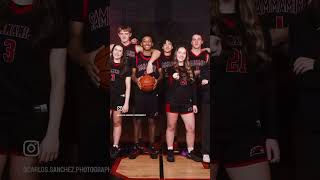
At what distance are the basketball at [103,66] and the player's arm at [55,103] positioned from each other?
247 mm

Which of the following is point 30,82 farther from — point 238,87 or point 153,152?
point 238,87

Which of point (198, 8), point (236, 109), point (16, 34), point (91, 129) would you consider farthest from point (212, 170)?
point (16, 34)

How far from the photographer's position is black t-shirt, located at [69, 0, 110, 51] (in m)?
2.78

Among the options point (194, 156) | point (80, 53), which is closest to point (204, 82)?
point (194, 156)

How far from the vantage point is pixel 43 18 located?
2.80 metres

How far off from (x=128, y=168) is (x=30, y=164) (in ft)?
2.34

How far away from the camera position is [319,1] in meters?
2.82

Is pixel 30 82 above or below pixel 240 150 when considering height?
above

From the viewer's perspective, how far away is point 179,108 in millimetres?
2820

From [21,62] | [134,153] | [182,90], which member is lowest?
[134,153]

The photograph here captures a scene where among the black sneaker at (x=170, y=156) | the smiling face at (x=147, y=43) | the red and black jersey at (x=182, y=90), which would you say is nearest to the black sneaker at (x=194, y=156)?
the black sneaker at (x=170, y=156)

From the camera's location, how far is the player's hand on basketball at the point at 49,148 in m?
2.81

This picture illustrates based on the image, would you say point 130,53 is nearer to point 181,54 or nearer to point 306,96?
point 181,54

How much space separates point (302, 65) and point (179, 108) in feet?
3.09
